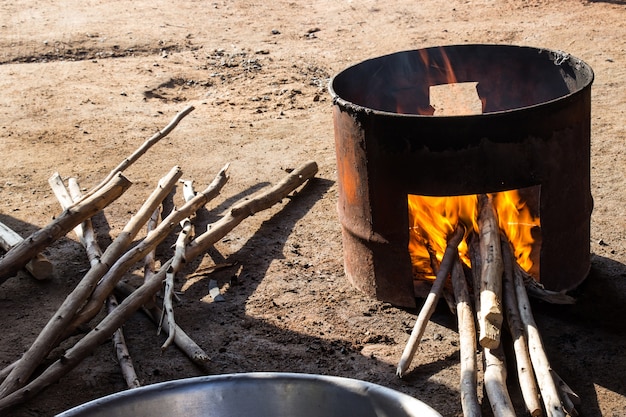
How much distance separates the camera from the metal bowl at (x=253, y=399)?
191cm

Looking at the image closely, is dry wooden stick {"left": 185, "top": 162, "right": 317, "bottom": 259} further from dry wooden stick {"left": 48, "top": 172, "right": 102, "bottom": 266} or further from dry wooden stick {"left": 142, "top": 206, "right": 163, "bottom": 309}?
dry wooden stick {"left": 48, "top": 172, "right": 102, "bottom": 266}

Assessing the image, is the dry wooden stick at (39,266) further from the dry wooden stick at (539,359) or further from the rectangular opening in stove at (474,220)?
the dry wooden stick at (539,359)

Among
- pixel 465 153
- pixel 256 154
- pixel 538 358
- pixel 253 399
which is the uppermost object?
pixel 253 399

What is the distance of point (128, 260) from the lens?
5.18 m

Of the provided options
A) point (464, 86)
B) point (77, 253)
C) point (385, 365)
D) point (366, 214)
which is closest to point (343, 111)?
point (366, 214)

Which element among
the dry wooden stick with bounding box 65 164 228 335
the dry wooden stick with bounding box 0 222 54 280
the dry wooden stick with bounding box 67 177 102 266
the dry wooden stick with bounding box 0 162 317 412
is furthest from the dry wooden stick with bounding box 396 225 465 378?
the dry wooden stick with bounding box 0 222 54 280

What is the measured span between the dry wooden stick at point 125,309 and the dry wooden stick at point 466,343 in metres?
1.72

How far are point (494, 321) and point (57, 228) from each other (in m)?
2.88

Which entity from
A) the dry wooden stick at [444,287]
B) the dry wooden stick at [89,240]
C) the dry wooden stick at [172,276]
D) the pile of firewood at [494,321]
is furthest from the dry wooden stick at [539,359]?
the dry wooden stick at [89,240]

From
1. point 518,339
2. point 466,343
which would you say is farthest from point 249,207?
point 518,339

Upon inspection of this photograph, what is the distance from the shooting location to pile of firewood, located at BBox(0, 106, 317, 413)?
14.4ft

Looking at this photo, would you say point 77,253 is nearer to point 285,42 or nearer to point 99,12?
point 285,42

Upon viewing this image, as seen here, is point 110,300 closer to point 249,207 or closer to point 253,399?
point 249,207

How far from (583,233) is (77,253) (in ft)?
11.2
